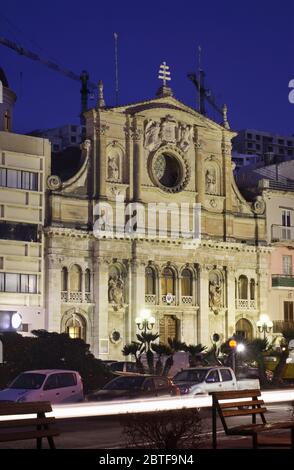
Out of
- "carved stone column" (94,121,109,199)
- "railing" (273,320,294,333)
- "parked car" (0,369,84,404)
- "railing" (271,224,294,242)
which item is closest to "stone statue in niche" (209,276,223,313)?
"railing" (273,320,294,333)

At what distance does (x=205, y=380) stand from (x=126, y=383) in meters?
3.16

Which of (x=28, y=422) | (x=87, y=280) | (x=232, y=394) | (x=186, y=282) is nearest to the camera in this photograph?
(x=28, y=422)

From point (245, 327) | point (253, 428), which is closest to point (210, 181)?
point (245, 327)

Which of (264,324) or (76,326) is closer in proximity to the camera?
(76,326)

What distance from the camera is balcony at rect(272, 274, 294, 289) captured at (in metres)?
66.7

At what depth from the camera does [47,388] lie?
2808 cm

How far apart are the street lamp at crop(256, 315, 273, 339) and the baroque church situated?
179 cm

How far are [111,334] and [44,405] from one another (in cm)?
4530

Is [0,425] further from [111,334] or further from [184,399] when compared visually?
[111,334]

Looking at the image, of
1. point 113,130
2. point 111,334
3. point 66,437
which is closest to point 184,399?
point 66,437

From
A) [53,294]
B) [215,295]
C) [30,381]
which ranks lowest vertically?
[30,381]

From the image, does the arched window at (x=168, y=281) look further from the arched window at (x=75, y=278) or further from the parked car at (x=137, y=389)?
the parked car at (x=137, y=389)

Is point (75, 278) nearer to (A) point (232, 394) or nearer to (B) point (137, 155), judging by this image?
(B) point (137, 155)

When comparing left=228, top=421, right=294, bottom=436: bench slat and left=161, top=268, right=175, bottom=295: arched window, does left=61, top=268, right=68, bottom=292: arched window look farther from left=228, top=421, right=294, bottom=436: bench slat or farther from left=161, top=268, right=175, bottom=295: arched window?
left=228, top=421, right=294, bottom=436: bench slat
